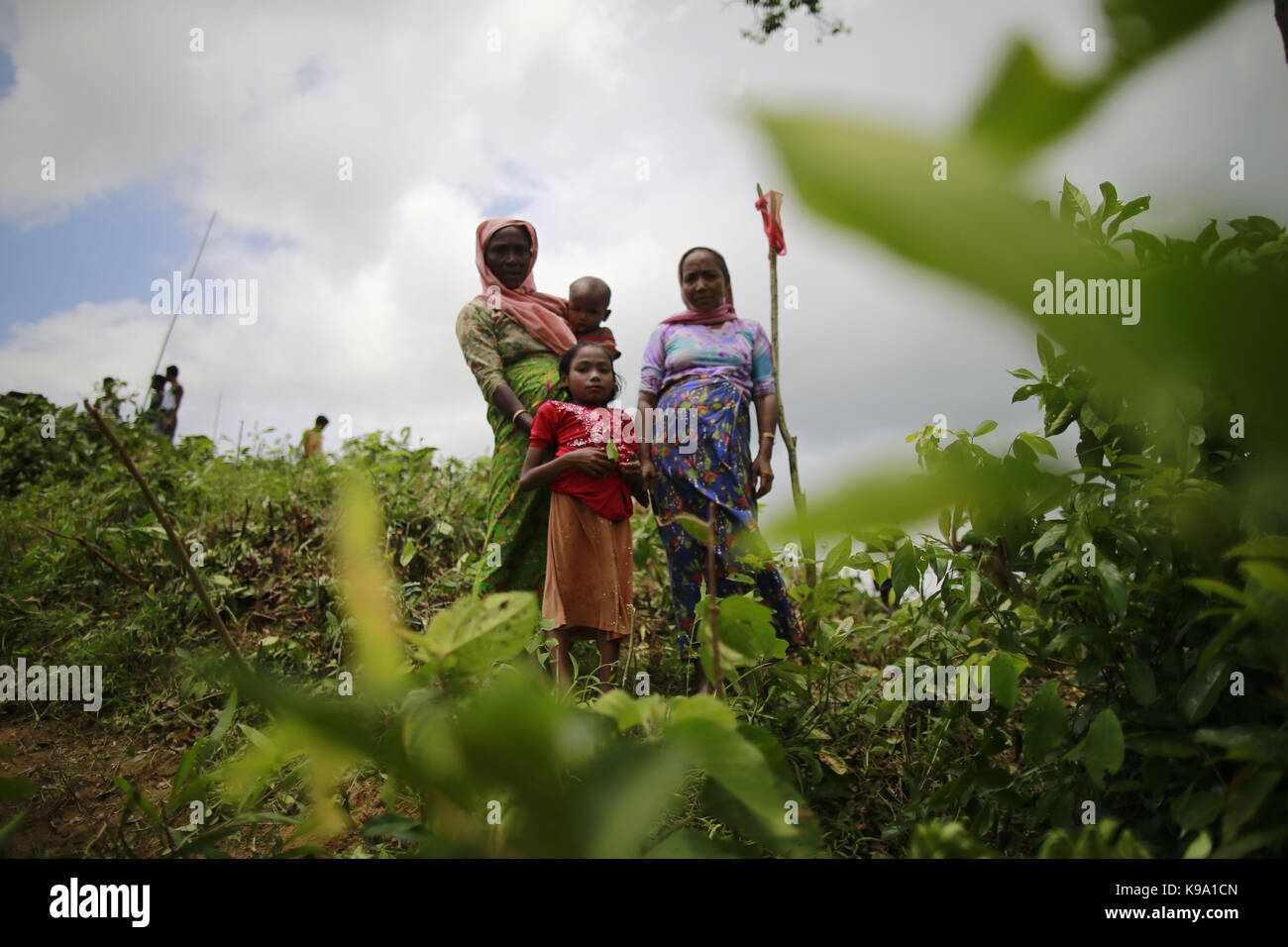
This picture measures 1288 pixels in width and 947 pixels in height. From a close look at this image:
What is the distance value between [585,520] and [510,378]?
0.71 metres

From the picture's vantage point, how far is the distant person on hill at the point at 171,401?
23.1ft

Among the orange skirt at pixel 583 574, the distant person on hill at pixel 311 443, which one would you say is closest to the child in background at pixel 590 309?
the orange skirt at pixel 583 574

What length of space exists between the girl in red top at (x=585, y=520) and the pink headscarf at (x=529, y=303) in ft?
1.48

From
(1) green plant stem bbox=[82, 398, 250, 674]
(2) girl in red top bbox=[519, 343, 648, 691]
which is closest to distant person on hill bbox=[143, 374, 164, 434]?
(2) girl in red top bbox=[519, 343, 648, 691]

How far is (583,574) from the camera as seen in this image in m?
2.62

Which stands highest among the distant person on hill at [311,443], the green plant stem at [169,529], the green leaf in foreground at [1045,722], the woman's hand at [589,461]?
the distant person on hill at [311,443]

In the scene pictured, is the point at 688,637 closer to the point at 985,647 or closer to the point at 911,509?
the point at 985,647

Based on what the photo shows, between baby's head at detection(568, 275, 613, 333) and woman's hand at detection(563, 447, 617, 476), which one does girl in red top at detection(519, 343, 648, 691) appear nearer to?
woman's hand at detection(563, 447, 617, 476)

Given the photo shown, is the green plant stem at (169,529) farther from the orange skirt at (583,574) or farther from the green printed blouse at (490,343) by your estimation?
the green printed blouse at (490,343)

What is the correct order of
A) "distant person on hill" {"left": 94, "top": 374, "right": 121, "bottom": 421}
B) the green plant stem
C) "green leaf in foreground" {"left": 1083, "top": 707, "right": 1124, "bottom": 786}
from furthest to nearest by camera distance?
"distant person on hill" {"left": 94, "top": 374, "right": 121, "bottom": 421}
"green leaf in foreground" {"left": 1083, "top": 707, "right": 1124, "bottom": 786}
the green plant stem

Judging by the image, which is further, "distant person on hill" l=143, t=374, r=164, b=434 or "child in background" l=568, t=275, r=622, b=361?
"distant person on hill" l=143, t=374, r=164, b=434

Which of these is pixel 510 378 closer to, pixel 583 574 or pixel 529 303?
pixel 529 303

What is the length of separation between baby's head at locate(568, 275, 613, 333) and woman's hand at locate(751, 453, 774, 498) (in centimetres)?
83

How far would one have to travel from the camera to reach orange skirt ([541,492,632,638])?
2598mm
